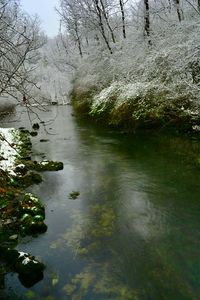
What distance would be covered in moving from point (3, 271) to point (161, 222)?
3390 millimetres

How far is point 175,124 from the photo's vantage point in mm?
15297

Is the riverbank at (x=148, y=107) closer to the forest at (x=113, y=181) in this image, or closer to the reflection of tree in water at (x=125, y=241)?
the forest at (x=113, y=181)

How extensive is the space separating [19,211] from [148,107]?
936 centimetres

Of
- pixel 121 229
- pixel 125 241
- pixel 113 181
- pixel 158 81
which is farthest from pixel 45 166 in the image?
pixel 158 81

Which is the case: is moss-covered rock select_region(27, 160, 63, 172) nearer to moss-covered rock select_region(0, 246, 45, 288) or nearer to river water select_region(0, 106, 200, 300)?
river water select_region(0, 106, 200, 300)

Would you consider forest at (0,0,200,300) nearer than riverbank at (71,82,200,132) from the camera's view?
Yes

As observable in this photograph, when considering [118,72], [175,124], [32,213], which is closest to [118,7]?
[118,72]

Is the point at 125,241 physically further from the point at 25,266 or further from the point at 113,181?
the point at 113,181

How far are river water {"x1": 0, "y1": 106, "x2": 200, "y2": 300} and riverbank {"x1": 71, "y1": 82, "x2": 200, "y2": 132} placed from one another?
6.10 feet

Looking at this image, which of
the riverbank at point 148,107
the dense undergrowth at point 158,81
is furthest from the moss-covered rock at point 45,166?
the riverbank at point 148,107

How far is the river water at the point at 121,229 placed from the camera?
550cm

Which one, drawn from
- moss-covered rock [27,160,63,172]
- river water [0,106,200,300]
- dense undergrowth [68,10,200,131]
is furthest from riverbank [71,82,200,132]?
moss-covered rock [27,160,63,172]

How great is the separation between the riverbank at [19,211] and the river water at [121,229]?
0.65 ft

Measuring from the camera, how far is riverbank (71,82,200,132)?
14309mm
